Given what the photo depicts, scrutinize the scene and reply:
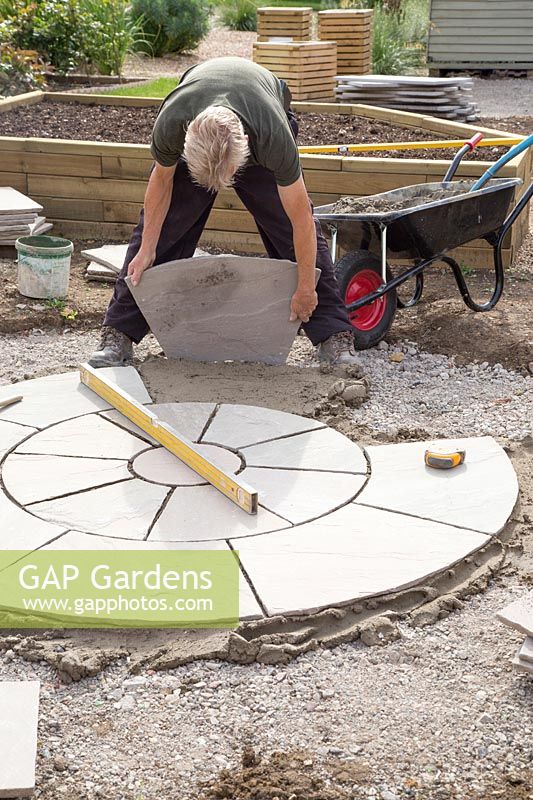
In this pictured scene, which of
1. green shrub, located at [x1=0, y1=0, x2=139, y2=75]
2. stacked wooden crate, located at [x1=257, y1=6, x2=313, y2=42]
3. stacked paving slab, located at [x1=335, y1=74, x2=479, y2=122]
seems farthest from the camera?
stacked wooden crate, located at [x1=257, y1=6, x2=313, y2=42]

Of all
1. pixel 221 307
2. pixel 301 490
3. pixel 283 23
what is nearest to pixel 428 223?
pixel 221 307

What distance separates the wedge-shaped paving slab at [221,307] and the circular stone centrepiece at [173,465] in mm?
944

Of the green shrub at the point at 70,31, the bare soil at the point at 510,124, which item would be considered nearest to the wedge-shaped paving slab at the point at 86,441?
the bare soil at the point at 510,124

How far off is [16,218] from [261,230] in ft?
7.28

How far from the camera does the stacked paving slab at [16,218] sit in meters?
6.44

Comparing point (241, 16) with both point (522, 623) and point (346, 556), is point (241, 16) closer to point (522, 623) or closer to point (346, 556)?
point (346, 556)

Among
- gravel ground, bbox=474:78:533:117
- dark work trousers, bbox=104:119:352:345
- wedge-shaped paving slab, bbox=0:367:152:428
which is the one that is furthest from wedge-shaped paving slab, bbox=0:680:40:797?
gravel ground, bbox=474:78:533:117

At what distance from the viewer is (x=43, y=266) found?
5.77m

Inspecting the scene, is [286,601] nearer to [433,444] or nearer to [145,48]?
[433,444]

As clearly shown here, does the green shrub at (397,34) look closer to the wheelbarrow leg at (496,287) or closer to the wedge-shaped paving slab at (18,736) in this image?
the wheelbarrow leg at (496,287)

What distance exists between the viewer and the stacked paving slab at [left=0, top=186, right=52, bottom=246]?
6438 mm

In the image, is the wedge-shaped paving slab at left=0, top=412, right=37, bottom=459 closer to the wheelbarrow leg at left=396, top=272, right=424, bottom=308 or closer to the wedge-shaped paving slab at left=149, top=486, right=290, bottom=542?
the wedge-shaped paving slab at left=149, top=486, right=290, bottom=542

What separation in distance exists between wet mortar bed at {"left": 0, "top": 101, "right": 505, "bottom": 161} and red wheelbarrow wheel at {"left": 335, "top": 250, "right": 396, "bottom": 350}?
7.27 feet

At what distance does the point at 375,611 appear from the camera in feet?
10.3
